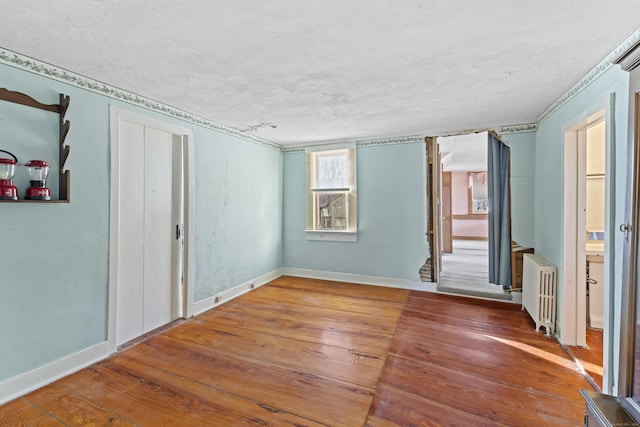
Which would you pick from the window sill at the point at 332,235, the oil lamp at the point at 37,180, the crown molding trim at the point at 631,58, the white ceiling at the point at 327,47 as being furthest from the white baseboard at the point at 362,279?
the oil lamp at the point at 37,180

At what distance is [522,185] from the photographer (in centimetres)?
360

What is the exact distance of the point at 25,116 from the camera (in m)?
1.97

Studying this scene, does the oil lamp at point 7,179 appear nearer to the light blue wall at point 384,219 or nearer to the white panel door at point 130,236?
the white panel door at point 130,236

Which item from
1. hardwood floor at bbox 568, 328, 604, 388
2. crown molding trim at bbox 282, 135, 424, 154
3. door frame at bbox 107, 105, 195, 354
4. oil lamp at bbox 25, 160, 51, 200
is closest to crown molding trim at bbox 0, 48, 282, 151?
door frame at bbox 107, 105, 195, 354

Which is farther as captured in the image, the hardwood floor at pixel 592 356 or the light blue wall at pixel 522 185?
the light blue wall at pixel 522 185

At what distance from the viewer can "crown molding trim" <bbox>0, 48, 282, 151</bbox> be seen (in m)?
1.91

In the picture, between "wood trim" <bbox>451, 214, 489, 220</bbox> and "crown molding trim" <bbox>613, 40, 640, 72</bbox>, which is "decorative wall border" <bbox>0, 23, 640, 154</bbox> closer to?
"crown molding trim" <bbox>613, 40, 640, 72</bbox>

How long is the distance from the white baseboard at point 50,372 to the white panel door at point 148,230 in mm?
260

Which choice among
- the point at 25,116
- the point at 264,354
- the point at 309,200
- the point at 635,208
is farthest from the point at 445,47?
the point at 309,200

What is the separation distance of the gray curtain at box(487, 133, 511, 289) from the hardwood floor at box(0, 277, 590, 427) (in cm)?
67

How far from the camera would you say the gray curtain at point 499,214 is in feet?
12.3

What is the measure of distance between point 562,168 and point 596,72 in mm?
820

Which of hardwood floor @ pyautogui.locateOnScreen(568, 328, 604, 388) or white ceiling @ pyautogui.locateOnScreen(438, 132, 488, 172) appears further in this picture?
white ceiling @ pyautogui.locateOnScreen(438, 132, 488, 172)

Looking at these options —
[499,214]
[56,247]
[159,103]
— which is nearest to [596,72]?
[499,214]
